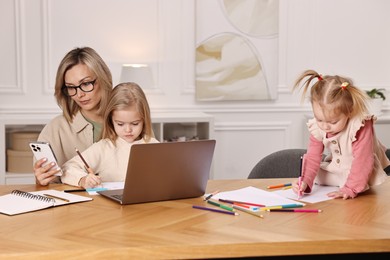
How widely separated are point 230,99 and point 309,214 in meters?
3.28

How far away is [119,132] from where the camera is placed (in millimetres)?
2773

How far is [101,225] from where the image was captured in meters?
1.96

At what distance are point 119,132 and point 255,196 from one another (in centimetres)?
70

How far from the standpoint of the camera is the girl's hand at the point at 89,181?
2480mm

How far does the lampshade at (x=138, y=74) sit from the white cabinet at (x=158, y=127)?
27 cm

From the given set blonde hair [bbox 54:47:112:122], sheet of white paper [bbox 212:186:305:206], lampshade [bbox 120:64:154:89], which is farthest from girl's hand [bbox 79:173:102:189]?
lampshade [bbox 120:64:154:89]

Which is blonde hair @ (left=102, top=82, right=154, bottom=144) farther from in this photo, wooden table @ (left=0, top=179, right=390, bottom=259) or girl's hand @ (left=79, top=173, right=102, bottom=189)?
wooden table @ (left=0, top=179, right=390, bottom=259)

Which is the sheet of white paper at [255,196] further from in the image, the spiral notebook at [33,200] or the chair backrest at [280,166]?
the chair backrest at [280,166]

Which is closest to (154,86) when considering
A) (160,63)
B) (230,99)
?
(160,63)

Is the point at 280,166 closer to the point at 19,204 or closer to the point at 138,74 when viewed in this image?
the point at 19,204

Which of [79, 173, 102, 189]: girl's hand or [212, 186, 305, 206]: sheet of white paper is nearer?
[212, 186, 305, 206]: sheet of white paper

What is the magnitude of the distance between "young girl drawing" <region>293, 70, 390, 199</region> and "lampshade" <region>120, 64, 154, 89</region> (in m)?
2.55

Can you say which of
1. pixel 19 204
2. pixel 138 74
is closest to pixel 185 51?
pixel 138 74

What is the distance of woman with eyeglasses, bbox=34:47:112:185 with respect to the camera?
9.77 feet
